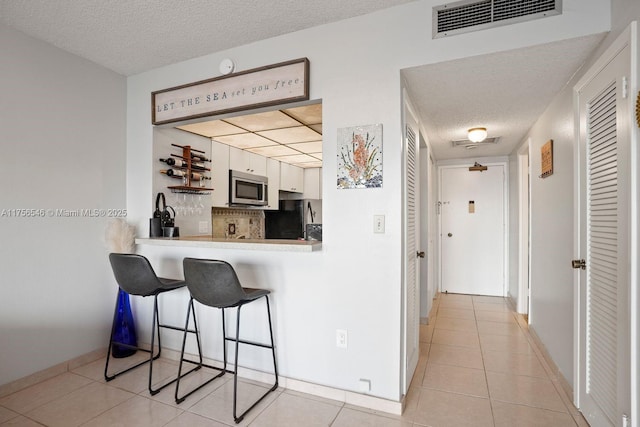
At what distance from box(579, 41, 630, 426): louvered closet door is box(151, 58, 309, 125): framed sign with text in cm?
167

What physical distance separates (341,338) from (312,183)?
146 inches

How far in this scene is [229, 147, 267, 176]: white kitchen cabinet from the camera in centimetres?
399

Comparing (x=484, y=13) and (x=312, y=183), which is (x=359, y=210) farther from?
(x=312, y=183)

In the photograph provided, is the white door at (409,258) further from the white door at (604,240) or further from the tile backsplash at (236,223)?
the tile backsplash at (236,223)

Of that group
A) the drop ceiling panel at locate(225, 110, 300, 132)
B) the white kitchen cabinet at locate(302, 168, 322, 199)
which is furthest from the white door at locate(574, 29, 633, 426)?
the white kitchen cabinet at locate(302, 168, 322, 199)

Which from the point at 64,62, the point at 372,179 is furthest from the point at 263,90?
the point at 64,62

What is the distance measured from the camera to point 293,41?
228 cm

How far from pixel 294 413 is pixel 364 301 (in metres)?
0.80

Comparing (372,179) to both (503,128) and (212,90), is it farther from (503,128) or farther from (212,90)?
(503,128)

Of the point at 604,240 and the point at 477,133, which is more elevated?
the point at 477,133

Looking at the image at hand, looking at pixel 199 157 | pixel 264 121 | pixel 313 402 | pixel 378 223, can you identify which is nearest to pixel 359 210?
pixel 378 223

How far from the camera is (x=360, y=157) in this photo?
2076 millimetres

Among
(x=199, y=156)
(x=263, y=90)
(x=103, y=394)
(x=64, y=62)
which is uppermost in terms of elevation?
(x=64, y=62)

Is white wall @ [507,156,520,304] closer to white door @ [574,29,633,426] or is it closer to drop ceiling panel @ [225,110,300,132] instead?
white door @ [574,29,633,426]
